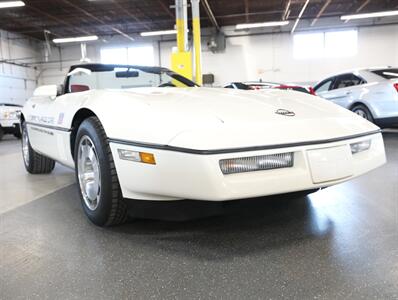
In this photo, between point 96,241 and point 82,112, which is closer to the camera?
point 96,241

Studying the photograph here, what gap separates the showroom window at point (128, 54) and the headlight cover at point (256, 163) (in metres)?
17.4

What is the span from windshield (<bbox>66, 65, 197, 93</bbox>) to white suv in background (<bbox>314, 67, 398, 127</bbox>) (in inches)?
158

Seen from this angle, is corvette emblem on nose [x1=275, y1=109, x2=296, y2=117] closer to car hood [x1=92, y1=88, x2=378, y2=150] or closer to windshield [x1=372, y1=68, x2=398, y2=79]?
car hood [x1=92, y1=88, x2=378, y2=150]

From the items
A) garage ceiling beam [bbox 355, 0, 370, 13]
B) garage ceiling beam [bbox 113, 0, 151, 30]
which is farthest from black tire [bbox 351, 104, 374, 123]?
garage ceiling beam [bbox 113, 0, 151, 30]

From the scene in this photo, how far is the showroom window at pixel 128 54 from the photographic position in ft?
60.1

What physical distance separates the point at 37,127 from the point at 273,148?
2447mm

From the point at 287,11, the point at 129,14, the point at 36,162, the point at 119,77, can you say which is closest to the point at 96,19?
the point at 129,14

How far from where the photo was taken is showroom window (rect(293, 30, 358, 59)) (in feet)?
52.7

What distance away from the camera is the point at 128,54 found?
18.6 metres

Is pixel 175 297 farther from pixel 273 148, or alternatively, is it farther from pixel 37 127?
pixel 37 127

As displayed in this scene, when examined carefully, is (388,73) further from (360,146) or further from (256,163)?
(256,163)

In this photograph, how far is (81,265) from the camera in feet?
5.54

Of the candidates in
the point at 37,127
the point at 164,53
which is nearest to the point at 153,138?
the point at 37,127

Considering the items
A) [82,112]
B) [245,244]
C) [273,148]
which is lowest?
[245,244]
